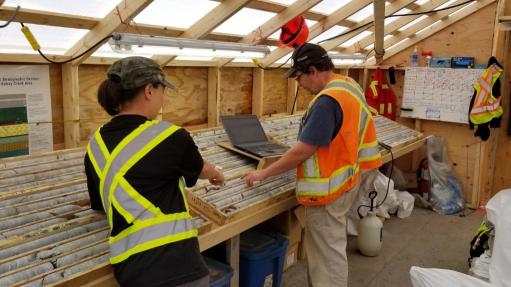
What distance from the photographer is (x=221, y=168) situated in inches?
103

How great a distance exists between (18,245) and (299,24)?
7.99 feet

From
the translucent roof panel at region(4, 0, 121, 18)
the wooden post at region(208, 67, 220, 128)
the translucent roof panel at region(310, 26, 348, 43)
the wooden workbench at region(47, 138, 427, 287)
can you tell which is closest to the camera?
the wooden workbench at region(47, 138, 427, 287)

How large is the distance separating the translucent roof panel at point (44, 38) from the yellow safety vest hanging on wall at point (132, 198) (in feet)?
4.35

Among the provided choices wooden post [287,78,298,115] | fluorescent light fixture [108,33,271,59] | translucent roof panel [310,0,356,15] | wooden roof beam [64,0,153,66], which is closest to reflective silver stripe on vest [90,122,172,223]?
fluorescent light fixture [108,33,271,59]

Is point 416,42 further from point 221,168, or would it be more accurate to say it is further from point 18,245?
point 18,245

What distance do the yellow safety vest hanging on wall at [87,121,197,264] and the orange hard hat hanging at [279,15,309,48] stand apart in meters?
2.09

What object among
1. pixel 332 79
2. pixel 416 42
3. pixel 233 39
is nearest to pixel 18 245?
pixel 332 79

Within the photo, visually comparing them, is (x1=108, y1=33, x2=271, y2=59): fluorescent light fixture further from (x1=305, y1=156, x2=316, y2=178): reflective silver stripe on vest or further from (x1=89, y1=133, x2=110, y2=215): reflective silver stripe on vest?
(x1=305, y1=156, x2=316, y2=178): reflective silver stripe on vest

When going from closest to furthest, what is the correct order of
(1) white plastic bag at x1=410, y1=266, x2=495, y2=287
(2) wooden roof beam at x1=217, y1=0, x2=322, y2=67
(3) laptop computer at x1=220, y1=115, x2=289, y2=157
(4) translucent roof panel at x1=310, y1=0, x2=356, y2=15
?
1. (1) white plastic bag at x1=410, y1=266, x2=495, y2=287
2. (3) laptop computer at x1=220, y1=115, x2=289, y2=157
3. (2) wooden roof beam at x1=217, y1=0, x2=322, y2=67
4. (4) translucent roof panel at x1=310, y1=0, x2=356, y2=15

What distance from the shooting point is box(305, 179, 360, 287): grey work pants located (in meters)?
2.30

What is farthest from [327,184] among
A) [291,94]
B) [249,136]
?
[291,94]

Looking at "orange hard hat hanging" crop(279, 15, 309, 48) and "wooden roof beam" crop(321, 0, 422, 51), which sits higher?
"wooden roof beam" crop(321, 0, 422, 51)

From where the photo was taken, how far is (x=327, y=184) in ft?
7.30

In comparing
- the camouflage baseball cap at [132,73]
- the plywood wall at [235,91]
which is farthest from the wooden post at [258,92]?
the camouflage baseball cap at [132,73]
